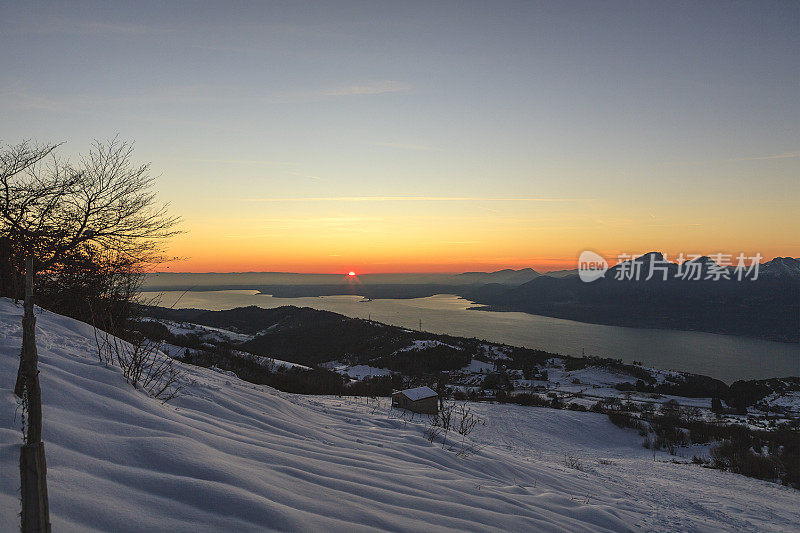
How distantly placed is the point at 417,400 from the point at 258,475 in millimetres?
10898

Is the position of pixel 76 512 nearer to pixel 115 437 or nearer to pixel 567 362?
pixel 115 437

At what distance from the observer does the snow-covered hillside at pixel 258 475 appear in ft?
5.15

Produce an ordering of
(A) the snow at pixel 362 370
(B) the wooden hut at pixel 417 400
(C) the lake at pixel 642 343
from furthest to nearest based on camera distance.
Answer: (C) the lake at pixel 642 343
(A) the snow at pixel 362 370
(B) the wooden hut at pixel 417 400

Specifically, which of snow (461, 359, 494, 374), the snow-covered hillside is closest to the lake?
snow (461, 359, 494, 374)

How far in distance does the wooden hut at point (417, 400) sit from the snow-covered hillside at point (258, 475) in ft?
22.5

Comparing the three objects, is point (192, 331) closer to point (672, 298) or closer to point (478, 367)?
point (478, 367)

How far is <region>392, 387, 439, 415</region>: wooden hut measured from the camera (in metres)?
12.0

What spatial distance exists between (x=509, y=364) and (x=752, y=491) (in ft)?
128

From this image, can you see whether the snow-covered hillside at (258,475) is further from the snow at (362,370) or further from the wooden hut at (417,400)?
the snow at (362,370)

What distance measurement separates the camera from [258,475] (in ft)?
6.66

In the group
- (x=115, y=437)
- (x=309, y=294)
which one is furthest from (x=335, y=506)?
(x=309, y=294)

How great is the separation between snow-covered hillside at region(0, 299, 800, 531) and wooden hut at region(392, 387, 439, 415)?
22.5ft

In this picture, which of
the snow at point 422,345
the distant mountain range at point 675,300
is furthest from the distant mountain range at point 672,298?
the snow at point 422,345

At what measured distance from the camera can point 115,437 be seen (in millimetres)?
2008
